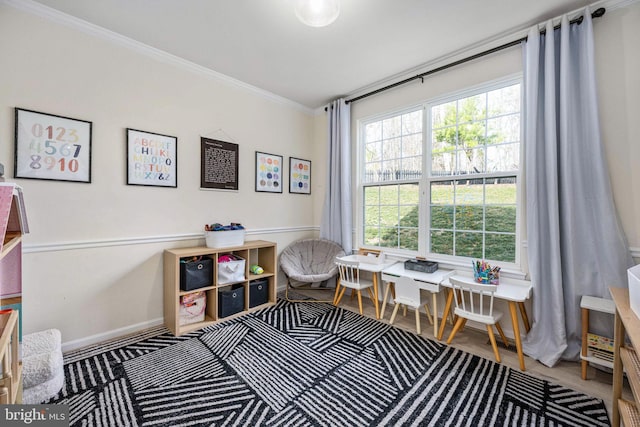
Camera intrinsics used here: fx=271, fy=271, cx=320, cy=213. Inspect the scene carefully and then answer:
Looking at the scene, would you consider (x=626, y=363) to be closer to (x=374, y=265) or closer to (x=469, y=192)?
(x=469, y=192)

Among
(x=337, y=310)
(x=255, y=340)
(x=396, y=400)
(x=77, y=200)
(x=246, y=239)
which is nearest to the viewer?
(x=396, y=400)

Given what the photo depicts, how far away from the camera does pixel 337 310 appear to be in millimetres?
3008

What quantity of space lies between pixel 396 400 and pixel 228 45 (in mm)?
3037

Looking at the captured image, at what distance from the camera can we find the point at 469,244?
263 cm

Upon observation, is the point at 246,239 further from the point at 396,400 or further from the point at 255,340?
the point at 396,400

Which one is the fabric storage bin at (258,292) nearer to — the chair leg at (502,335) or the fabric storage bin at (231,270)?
the fabric storage bin at (231,270)

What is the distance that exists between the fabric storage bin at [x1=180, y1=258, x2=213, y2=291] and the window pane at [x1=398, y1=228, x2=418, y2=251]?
209 centimetres

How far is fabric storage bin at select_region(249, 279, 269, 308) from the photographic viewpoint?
298 centimetres

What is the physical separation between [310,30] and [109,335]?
3.06 metres

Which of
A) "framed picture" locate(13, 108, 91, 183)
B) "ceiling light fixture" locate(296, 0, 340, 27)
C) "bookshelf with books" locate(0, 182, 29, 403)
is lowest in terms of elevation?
"bookshelf with books" locate(0, 182, 29, 403)

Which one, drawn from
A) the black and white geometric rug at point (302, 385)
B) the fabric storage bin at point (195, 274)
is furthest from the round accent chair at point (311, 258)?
the black and white geometric rug at point (302, 385)

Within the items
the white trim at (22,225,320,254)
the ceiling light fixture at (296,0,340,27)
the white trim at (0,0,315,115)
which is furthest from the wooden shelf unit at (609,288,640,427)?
the white trim at (0,0,315,115)

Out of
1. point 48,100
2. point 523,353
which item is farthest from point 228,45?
point 523,353

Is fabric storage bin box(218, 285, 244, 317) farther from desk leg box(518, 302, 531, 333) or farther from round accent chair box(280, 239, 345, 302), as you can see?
desk leg box(518, 302, 531, 333)
